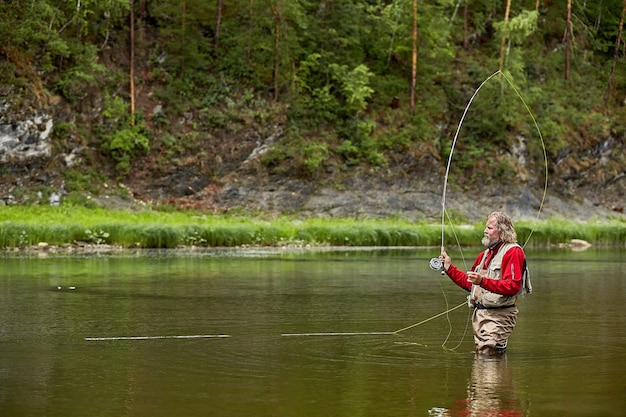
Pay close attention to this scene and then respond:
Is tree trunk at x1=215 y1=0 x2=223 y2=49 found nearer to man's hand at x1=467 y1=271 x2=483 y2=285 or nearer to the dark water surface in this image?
the dark water surface

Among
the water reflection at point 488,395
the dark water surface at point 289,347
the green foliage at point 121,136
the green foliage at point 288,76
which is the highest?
the green foliage at point 288,76

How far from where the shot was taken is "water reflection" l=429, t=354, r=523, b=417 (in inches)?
302

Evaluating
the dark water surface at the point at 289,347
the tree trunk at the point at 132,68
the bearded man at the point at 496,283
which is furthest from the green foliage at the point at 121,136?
the bearded man at the point at 496,283

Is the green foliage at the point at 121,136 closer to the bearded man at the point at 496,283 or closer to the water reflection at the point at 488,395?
the bearded man at the point at 496,283

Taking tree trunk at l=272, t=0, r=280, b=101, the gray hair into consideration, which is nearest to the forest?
tree trunk at l=272, t=0, r=280, b=101

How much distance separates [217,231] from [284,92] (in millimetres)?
15005

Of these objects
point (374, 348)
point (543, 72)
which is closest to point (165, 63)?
point (543, 72)

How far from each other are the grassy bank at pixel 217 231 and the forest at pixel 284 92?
12.5ft

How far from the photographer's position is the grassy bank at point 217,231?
29.2 m

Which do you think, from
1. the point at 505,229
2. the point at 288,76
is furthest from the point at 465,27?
the point at 505,229

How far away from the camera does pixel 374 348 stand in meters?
11.3

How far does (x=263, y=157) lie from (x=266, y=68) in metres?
4.82

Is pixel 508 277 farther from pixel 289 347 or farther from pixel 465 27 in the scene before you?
pixel 465 27

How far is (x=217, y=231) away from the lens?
3112cm
